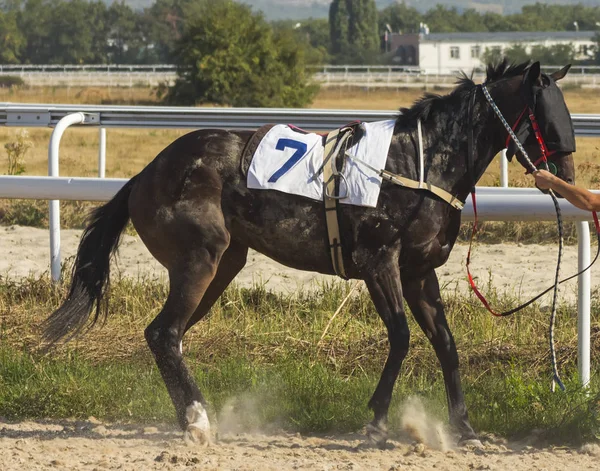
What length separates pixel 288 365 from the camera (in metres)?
5.59

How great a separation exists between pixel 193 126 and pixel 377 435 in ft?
15.5

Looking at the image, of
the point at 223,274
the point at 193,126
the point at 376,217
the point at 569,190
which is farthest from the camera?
the point at 193,126

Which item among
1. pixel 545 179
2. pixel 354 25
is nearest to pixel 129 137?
pixel 545 179

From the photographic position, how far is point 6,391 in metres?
5.40

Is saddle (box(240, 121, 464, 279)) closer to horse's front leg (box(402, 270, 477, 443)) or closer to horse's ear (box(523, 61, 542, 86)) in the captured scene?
horse's front leg (box(402, 270, 477, 443))

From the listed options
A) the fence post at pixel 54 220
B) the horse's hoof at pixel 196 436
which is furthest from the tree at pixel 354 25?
Answer: the horse's hoof at pixel 196 436

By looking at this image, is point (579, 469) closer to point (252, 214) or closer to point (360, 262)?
point (360, 262)

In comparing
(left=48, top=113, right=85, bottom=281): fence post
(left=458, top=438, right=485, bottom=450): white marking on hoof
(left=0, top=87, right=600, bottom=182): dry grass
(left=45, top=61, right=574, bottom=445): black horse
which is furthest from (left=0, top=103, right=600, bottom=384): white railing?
(left=0, top=87, right=600, bottom=182): dry grass

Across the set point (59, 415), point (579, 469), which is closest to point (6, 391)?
point (59, 415)

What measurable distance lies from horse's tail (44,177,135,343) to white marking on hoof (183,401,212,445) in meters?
0.75

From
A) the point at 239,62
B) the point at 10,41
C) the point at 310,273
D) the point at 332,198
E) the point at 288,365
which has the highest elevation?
the point at 10,41

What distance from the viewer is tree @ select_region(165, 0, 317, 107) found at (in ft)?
121

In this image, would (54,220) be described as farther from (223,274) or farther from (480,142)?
(480,142)

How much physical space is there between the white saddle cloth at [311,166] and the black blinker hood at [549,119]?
0.64 metres
